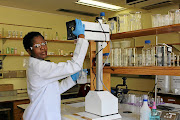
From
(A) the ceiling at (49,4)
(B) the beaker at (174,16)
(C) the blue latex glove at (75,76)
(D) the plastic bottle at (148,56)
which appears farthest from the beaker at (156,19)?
(A) the ceiling at (49,4)

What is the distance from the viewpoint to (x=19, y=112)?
169 inches

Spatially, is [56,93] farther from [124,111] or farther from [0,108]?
[0,108]

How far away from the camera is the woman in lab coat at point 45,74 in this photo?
5.92 feet

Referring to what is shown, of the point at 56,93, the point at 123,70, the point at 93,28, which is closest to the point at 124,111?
the point at 123,70

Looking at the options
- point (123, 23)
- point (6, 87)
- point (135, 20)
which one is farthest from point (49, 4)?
point (135, 20)

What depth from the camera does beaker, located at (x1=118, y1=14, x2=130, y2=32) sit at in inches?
89.0

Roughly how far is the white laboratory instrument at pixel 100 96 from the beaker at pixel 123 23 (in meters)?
0.31

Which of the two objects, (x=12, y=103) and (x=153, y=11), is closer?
(x=12, y=103)

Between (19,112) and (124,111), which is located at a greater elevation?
(124,111)

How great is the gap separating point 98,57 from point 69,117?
2.08 feet

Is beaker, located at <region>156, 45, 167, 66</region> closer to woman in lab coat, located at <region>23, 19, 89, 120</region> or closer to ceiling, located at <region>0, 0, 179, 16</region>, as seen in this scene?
woman in lab coat, located at <region>23, 19, 89, 120</region>

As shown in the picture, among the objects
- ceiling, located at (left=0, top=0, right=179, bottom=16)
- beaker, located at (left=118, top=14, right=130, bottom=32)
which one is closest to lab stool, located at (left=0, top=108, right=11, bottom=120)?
ceiling, located at (left=0, top=0, right=179, bottom=16)

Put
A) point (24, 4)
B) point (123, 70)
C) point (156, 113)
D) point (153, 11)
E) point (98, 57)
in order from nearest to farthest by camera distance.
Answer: point (156, 113) → point (98, 57) → point (123, 70) → point (24, 4) → point (153, 11)

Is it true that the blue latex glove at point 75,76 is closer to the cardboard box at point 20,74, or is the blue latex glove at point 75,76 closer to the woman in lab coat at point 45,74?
the woman in lab coat at point 45,74
